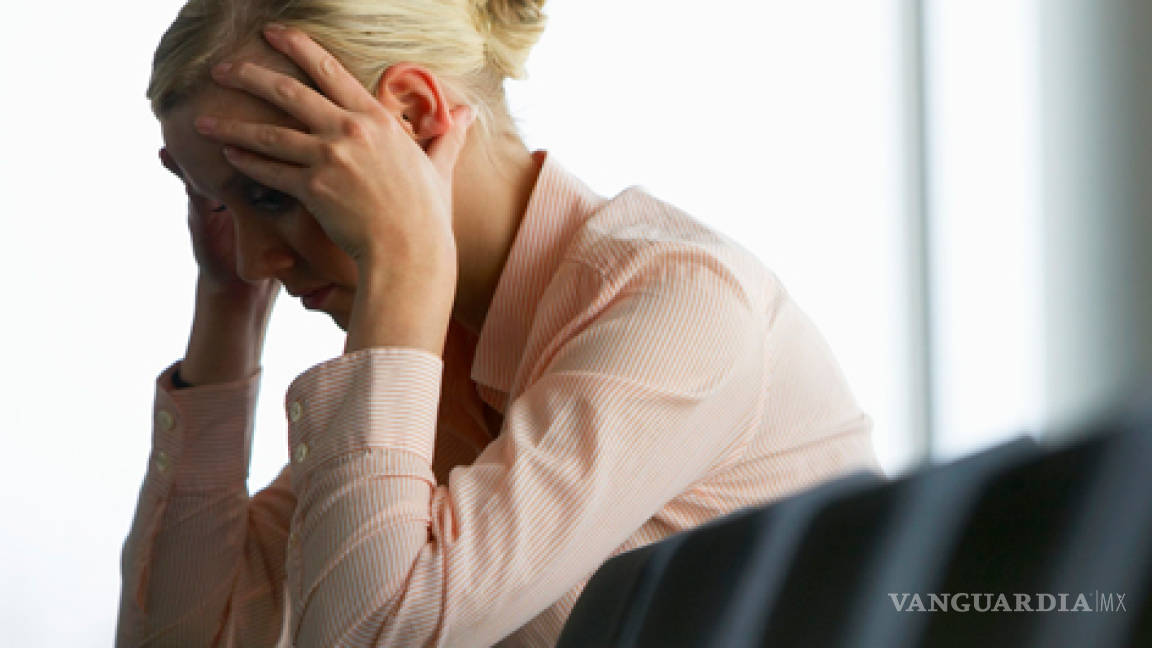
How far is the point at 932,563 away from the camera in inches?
7.2

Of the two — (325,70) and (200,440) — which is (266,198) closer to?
(325,70)

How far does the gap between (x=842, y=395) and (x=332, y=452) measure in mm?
399

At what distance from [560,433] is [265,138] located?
1.12ft

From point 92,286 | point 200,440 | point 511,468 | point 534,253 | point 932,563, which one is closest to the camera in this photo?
point 932,563

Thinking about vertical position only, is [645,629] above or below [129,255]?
above

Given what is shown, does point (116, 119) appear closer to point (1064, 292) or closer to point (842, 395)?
point (842, 395)

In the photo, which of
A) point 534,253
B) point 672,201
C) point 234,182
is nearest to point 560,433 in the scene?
point 534,253

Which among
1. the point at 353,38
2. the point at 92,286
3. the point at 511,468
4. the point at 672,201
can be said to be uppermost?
the point at 353,38

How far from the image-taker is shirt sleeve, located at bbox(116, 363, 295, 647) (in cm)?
103

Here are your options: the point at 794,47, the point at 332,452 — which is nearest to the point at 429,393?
the point at 332,452

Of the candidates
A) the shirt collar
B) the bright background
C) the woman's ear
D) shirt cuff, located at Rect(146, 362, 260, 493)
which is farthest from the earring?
the bright background

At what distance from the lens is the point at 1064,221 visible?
6.21 feet

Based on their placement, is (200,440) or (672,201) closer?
(200,440)

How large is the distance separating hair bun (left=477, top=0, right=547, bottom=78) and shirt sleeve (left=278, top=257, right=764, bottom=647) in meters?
0.32
